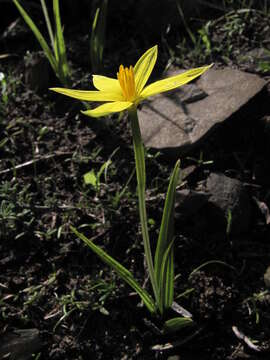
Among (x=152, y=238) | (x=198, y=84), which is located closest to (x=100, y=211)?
(x=152, y=238)

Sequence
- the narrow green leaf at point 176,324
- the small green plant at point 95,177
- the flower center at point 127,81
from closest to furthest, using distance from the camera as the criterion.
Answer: the flower center at point 127,81, the narrow green leaf at point 176,324, the small green plant at point 95,177

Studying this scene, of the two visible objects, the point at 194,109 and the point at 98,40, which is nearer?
the point at 194,109

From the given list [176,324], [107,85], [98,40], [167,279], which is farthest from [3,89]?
[176,324]

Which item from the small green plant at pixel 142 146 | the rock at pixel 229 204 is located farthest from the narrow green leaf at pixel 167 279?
the rock at pixel 229 204

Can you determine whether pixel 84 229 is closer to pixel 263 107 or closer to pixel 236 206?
pixel 236 206

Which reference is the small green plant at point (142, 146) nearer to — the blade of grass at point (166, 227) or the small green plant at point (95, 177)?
the blade of grass at point (166, 227)

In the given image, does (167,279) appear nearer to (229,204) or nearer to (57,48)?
(229,204)

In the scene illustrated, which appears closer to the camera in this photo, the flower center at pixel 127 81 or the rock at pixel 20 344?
the flower center at pixel 127 81
